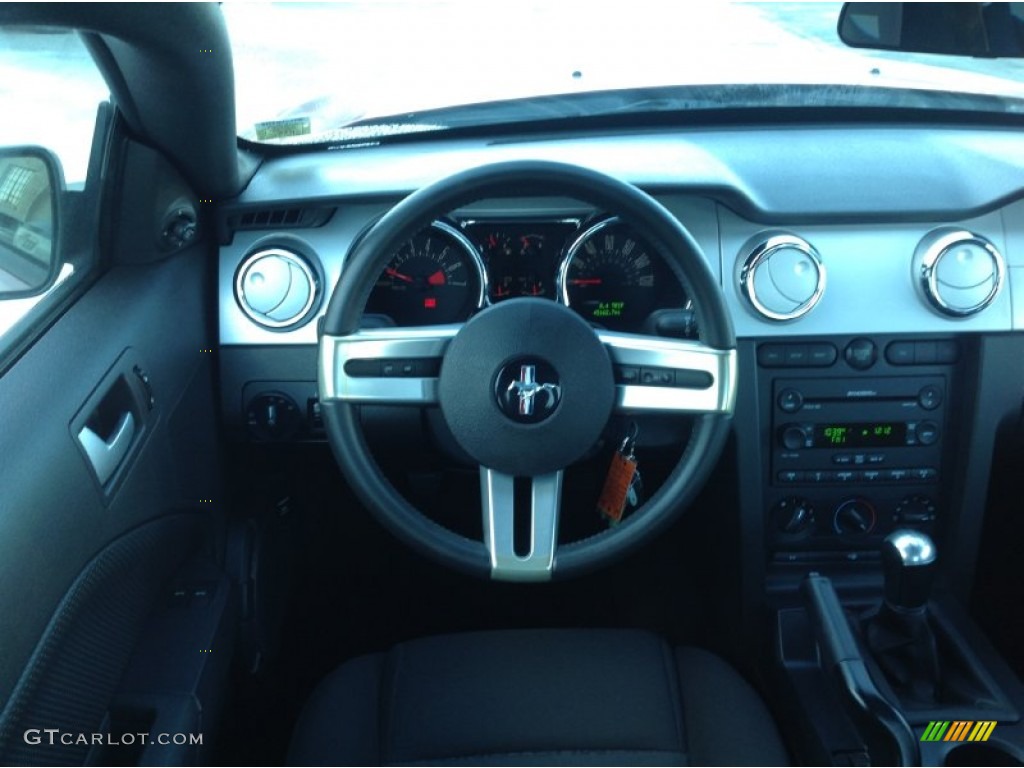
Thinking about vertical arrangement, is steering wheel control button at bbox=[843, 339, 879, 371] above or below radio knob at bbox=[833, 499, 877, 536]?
above

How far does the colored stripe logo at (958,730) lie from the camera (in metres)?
1.79

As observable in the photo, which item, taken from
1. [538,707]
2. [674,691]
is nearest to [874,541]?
[674,691]

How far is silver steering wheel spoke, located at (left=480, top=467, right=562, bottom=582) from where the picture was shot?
1.62m

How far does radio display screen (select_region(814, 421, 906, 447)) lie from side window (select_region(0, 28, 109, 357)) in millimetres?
1433

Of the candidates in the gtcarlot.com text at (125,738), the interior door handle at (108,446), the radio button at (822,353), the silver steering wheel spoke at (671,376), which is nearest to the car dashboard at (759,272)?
the radio button at (822,353)

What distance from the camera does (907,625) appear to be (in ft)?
6.18

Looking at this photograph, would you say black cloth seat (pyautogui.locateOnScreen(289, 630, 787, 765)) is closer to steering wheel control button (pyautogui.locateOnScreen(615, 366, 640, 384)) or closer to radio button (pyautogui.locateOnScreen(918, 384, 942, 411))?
steering wheel control button (pyautogui.locateOnScreen(615, 366, 640, 384))

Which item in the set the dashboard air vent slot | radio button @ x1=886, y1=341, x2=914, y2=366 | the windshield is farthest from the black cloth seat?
the windshield

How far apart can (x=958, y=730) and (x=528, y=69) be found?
1.54 m

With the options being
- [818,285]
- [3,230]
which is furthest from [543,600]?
[3,230]

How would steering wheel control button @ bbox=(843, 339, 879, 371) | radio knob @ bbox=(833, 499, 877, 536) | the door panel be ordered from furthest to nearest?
1. radio knob @ bbox=(833, 499, 877, 536)
2. steering wheel control button @ bbox=(843, 339, 879, 371)
3. the door panel

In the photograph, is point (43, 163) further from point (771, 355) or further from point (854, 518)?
point (854, 518)

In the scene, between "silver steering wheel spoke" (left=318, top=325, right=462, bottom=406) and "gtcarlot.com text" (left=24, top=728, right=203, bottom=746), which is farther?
"silver steering wheel spoke" (left=318, top=325, right=462, bottom=406)

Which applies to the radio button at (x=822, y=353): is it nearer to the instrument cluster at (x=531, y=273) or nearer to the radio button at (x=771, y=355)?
the radio button at (x=771, y=355)
